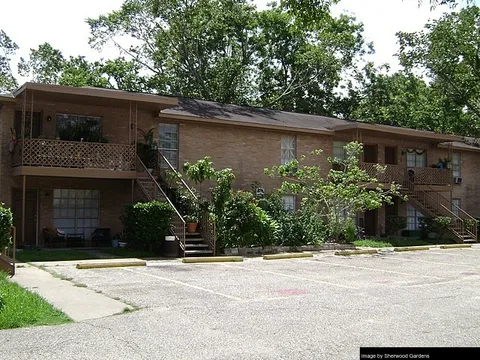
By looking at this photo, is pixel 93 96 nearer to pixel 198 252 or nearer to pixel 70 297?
pixel 198 252

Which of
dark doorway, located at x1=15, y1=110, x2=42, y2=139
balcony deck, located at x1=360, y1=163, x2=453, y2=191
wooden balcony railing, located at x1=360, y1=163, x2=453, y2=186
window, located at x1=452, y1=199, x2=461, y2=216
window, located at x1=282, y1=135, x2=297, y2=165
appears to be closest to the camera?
dark doorway, located at x1=15, y1=110, x2=42, y2=139

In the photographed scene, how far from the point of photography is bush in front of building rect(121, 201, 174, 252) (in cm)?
1835

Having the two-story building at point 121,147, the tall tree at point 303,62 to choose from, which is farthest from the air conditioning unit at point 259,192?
the tall tree at point 303,62

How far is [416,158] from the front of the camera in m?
32.3

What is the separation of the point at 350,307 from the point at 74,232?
14.3m

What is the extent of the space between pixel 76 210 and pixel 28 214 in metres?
1.73

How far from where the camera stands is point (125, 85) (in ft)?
138

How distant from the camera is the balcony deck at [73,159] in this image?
738 inches

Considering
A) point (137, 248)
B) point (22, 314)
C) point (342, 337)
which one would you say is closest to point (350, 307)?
point (342, 337)

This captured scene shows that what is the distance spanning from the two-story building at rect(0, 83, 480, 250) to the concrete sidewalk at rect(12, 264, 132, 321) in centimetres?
617

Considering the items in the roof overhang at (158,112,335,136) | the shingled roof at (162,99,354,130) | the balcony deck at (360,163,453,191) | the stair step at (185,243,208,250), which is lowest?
the stair step at (185,243,208,250)

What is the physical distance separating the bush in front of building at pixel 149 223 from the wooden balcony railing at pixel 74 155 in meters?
2.14

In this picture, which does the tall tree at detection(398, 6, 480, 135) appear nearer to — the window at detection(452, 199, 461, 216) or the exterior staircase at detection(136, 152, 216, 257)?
the window at detection(452, 199, 461, 216)

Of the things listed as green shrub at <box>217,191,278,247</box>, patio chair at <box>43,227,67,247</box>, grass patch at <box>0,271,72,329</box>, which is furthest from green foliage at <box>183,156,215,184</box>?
grass patch at <box>0,271,72,329</box>
